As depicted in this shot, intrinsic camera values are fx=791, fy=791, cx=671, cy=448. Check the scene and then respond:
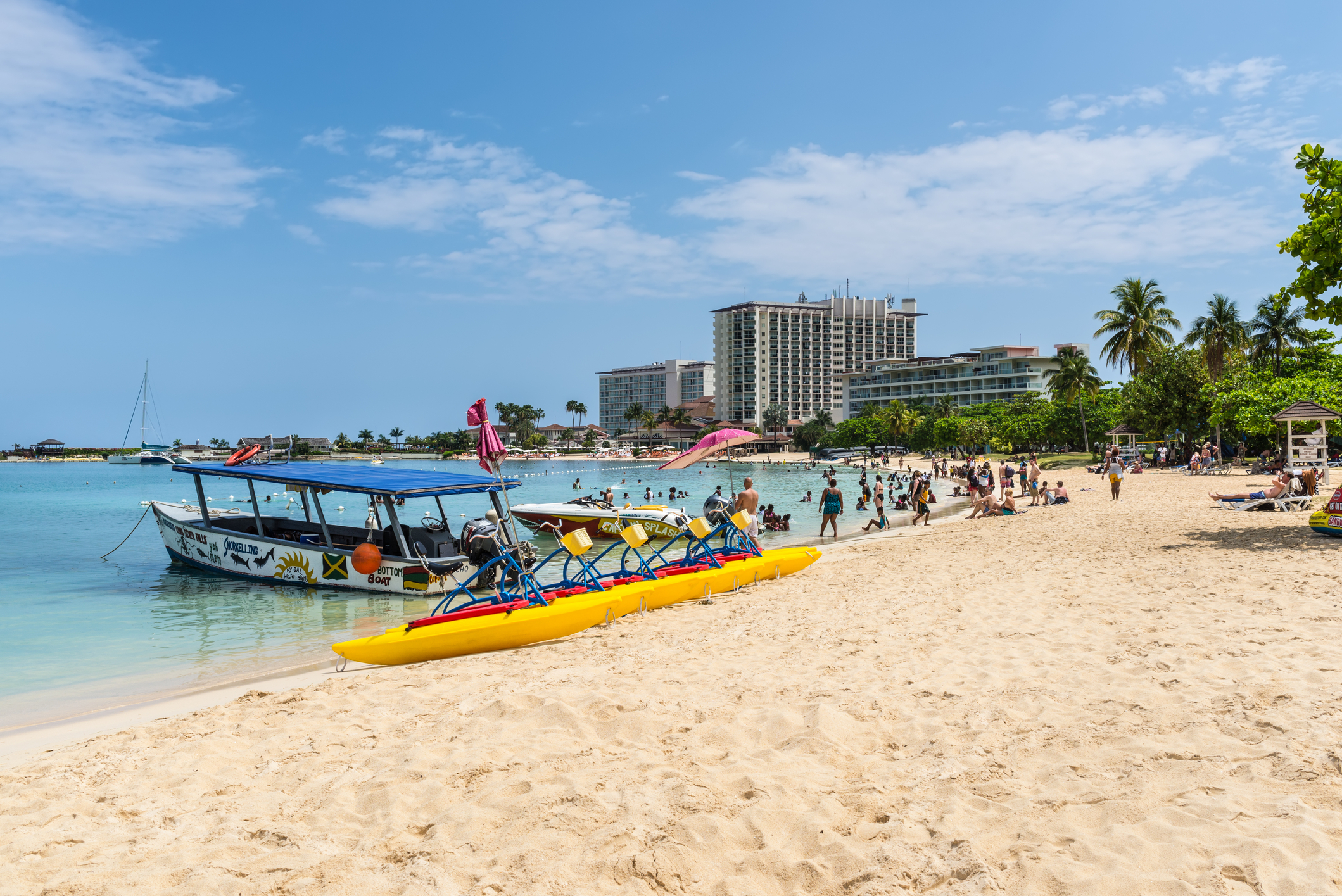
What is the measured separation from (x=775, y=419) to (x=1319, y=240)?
140 metres

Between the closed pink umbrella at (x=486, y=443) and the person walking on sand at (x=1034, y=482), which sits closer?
the closed pink umbrella at (x=486, y=443)

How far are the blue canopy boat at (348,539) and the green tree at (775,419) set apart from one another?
443 feet

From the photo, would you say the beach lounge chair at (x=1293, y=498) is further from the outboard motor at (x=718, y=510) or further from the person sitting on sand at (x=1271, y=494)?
the outboard motor at (x=718, y=510)

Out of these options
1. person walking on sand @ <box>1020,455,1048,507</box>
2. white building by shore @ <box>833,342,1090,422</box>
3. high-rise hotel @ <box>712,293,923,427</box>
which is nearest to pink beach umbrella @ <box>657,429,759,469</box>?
person walking on sand @ <box>1020,455,1048,507</box>

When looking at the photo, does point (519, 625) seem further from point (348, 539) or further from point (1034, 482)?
point (1034, 482)

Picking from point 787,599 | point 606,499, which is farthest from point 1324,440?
point 787,599

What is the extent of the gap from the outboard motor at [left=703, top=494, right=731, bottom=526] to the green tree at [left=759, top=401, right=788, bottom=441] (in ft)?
444

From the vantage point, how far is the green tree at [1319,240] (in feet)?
40.8

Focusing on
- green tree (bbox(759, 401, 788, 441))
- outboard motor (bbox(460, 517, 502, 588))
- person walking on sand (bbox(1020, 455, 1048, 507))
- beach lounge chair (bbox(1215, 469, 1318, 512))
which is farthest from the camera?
green tree (bbox(759, 401, 788, 441))

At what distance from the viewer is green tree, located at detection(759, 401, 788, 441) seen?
15276 cm

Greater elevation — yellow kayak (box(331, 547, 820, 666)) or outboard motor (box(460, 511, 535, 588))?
outboard motor (box(460, 511, 535, 588))

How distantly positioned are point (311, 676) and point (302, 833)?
4873 mm

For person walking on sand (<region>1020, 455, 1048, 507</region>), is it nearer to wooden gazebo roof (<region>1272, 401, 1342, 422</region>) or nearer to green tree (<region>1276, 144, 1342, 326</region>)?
wooden gazebo roof (<region>1272, 401, 1342, 422</region>)

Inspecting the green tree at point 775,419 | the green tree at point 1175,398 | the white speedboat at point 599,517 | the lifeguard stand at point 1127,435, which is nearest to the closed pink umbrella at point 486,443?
the white speedboat at point 599,517
